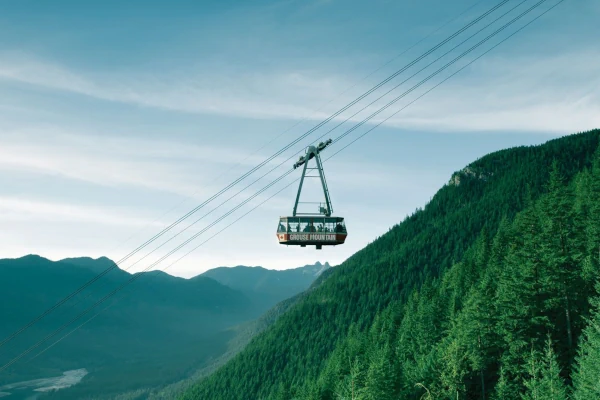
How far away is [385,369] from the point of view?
6912 cm

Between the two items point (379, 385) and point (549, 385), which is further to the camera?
point (379, 385)

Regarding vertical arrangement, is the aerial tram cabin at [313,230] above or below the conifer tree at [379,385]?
above

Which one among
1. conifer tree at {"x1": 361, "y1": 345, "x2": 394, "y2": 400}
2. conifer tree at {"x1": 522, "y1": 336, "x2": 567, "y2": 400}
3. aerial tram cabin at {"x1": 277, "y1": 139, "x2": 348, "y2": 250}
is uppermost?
aerial tram cabin at {"x1": 277, "y1": 139, "x2": 348, "y2": 250}

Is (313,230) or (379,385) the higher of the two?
(313,230)

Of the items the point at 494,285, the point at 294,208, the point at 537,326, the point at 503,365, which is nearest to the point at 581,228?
the point at 494,285

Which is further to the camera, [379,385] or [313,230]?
[379,385]

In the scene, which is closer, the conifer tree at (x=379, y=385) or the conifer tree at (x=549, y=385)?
the conifer tree at (x=549, y=385)

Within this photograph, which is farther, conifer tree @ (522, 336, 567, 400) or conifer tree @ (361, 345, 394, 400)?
conifer tree @ (361, 345, 394, 400)

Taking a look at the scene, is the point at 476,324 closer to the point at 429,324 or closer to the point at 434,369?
the point at 434,369

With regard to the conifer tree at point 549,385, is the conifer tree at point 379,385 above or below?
below

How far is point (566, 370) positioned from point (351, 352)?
62265 millimetres

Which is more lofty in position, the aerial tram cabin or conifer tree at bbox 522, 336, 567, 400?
the aerial tram cabin

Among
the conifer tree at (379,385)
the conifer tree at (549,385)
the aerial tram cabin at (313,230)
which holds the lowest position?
the conifer tree at (379,385)

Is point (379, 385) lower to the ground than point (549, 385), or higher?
lower
